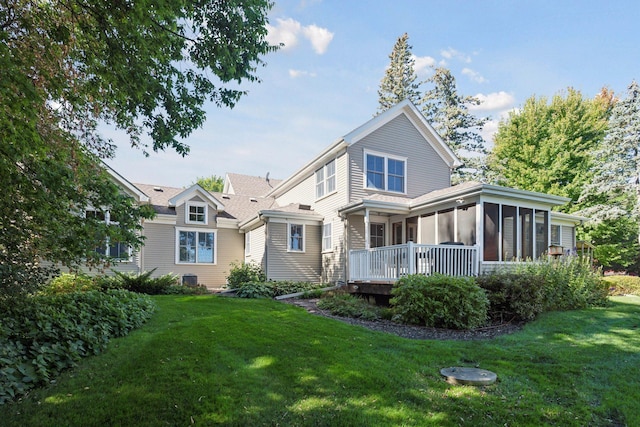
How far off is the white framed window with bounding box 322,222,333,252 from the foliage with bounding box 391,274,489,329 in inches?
269

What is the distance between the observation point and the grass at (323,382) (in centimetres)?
329

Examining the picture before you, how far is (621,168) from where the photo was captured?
20.0m

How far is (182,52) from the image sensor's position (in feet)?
18.6

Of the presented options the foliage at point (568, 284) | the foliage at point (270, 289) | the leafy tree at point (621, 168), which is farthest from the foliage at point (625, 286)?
the foliage at point (270, 289)

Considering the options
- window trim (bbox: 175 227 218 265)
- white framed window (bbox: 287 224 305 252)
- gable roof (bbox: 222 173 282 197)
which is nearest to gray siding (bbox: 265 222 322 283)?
white framed window (bbox: 287 224 305 252)

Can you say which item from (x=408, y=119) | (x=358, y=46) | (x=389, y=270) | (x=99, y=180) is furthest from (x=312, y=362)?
(x=408, y=119)

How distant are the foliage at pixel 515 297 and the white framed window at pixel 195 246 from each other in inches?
484

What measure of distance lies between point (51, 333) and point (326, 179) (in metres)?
11.8

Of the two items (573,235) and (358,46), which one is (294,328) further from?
(573,235)

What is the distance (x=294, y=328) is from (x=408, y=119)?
11.6 metres

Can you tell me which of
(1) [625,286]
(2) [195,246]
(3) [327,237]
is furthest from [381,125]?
(1) [625,286]

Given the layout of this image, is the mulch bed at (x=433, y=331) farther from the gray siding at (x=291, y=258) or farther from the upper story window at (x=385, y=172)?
the upper story window at (x=385, y=172)

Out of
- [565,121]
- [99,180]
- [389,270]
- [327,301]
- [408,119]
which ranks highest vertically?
[565,121]

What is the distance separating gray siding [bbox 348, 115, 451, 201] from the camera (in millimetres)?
14117
